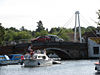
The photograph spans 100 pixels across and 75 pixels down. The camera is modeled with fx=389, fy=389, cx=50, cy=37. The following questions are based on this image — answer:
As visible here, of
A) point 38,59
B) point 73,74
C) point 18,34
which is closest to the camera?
point 73,74

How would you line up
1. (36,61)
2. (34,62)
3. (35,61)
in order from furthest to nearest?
(36,61)
(35,61)
(34,62)

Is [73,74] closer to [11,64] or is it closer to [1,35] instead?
[11,64]

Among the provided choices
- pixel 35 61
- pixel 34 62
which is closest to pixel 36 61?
pixel 35 61

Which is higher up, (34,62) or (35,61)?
(35,61)

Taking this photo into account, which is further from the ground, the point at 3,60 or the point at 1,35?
the point at 1,35

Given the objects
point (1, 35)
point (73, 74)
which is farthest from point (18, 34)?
point (73, 74)

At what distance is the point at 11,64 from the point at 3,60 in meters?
2.09

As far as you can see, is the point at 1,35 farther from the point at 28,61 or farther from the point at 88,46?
the point at 28,61

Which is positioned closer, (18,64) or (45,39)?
(18,64)

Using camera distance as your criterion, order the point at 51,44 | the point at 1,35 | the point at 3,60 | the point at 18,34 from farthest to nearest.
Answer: the point at 18,34, the point at 1,35, the point at 51,44, the point at 3,60

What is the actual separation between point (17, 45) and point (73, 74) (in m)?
49.4

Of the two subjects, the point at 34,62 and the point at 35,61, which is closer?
the point at 34,62

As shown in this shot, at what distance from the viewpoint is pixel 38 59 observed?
72562mm

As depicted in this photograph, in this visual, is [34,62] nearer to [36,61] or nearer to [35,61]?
[35,61]
